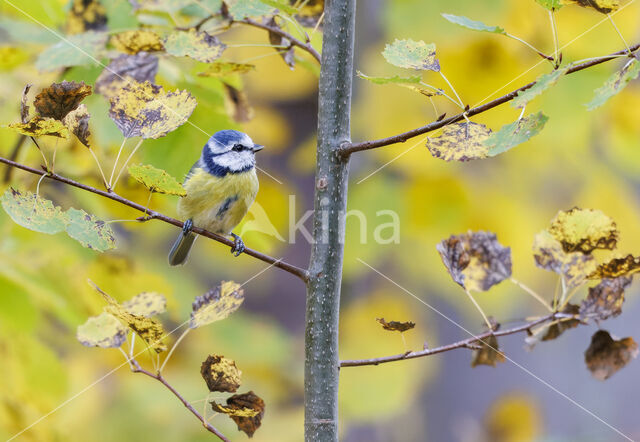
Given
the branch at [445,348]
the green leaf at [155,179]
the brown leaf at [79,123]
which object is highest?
the brown leaf at [79,123]

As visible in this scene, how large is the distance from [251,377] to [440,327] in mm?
665

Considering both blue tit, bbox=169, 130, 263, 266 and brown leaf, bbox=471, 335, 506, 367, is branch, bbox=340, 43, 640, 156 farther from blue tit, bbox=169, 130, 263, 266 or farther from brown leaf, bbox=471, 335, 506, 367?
blue tit, bbox=169, 130, 263, 266

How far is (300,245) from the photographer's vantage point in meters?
2.41

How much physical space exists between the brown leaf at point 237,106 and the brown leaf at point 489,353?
44 cm

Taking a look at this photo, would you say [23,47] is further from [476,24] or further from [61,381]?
[476,24]

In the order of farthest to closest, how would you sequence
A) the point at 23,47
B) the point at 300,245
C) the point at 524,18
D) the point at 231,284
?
the point at 300,245 < the point at 524,18 < the point at 23,47 < the point at 231,284

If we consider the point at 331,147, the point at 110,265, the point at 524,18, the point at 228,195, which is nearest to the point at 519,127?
the point at 331,147

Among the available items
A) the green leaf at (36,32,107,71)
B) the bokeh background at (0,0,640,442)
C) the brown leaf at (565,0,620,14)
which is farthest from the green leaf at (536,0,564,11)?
the green leaf at (36,32,107,71)

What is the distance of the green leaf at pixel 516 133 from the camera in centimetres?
48

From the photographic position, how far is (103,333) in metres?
0.67

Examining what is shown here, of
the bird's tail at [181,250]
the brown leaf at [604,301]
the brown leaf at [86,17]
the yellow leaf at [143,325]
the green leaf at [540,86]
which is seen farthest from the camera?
the bird's tail at [181,250]

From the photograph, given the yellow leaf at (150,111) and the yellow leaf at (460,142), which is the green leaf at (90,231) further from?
the yellow leaf at (460,142)

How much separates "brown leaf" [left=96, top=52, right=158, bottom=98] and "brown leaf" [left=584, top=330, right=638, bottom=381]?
2.09 ft

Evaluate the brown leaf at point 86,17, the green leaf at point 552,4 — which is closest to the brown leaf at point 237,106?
the brown leaf at point 86,17
